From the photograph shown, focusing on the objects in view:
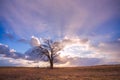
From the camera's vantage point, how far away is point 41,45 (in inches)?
2559

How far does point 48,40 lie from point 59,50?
5485 millimetres

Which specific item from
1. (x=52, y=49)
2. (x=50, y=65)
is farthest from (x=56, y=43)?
(x=50, y=65)

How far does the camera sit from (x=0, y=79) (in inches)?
1061

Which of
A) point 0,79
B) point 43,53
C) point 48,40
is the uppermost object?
point 48,40

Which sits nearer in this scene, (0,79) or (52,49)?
(0,79)

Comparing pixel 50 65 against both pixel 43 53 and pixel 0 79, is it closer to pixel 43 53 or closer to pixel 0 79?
pixel 43 53

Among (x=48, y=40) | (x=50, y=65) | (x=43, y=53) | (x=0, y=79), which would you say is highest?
(x=48, y=40)

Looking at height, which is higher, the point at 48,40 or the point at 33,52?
the point at 48,40

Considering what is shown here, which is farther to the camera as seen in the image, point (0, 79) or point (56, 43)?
point (56, 43)

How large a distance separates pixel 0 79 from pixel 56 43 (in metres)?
40.3

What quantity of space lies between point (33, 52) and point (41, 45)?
12.6 feet

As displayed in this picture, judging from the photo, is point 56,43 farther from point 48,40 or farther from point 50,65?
point 50,65

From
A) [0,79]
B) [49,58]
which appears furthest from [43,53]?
[0,79]

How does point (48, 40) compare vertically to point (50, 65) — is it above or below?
A: above
